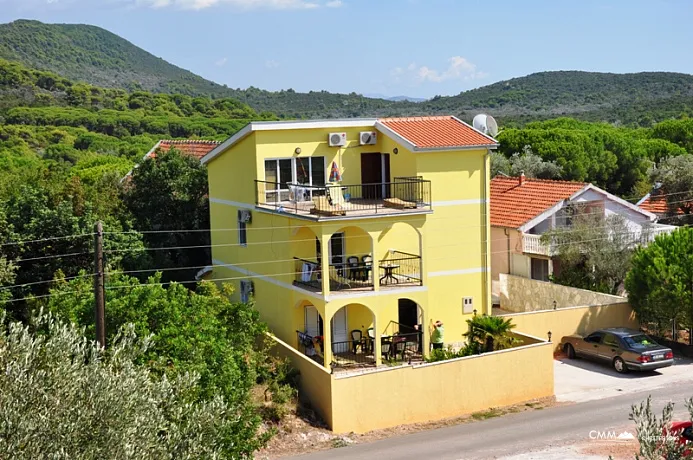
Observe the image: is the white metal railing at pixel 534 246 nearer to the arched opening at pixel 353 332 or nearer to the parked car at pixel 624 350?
the parked car at pixel 624 350

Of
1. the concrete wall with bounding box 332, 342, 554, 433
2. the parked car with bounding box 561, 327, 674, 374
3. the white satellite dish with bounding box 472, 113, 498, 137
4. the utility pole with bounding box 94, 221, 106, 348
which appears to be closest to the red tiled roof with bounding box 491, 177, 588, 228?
the white satellite dish with bounding box 472, 113, 498, 137

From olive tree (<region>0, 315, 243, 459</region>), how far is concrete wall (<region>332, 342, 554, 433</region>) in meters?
9.64

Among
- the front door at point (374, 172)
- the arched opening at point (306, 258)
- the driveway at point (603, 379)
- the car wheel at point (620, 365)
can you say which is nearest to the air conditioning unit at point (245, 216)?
the arched opening at point (306, 258)

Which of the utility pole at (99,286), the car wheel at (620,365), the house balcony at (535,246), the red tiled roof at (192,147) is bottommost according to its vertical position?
the car wheel at (620,365)

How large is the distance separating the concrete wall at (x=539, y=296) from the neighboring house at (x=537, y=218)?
1.50 metres

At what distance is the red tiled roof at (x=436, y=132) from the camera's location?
Result: 90.6ft

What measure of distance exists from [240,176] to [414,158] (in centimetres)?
583

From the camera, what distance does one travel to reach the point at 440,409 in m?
22.9

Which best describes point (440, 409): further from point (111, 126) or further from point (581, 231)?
point (111, 126)

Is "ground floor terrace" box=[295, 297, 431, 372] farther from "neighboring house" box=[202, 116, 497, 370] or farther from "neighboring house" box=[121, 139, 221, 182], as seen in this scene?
"neighboring house" box=[121, 139, 221, 182]

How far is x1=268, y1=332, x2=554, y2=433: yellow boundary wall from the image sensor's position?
21.8 meters

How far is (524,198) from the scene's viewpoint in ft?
120

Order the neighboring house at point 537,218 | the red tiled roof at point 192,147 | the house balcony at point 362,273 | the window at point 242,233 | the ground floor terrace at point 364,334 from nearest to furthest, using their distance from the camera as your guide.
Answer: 1. the ground floor terrace at point 364,334
2. the house balcony at point 362,273
3. the window at point 242,233
4. the neighboring house at point 537,218
5. the red tiled roof at point 192,147

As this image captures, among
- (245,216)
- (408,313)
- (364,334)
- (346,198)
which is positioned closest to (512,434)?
(364,334)
